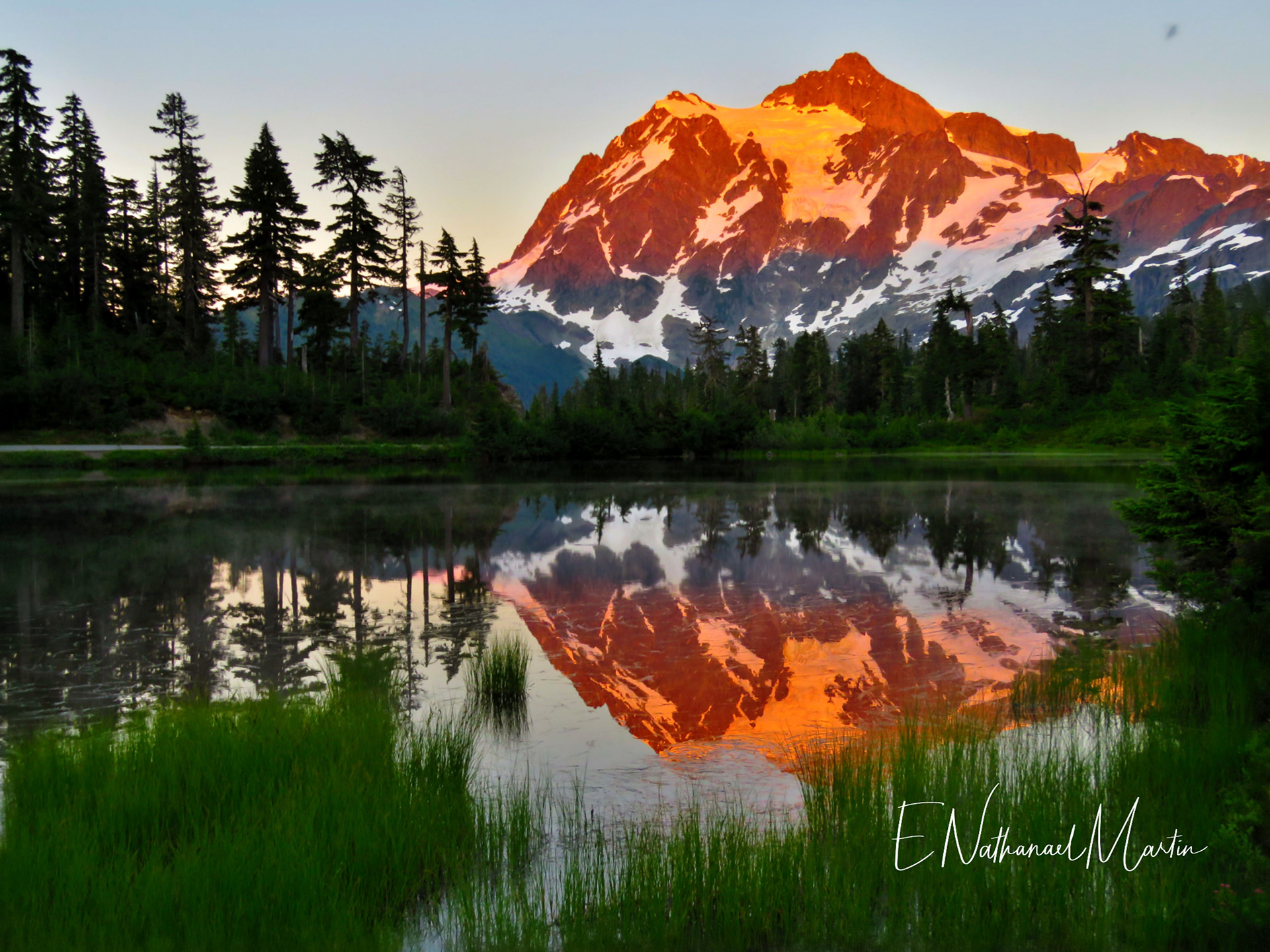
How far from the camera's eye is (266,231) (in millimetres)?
57500

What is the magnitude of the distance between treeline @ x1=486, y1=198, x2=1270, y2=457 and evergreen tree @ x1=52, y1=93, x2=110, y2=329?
29.1 m

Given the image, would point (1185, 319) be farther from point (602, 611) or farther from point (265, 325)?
point (602, 611)

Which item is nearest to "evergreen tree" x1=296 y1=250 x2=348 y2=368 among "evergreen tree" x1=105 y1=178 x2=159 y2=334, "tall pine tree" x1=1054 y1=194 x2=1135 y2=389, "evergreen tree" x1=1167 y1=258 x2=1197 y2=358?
"evergreen tree" x1=105 y1=178 x2=159 y2=334

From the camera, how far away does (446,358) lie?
63.5 metres

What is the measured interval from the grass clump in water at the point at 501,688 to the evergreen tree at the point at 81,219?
55.6 m

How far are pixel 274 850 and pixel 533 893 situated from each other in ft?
4.68

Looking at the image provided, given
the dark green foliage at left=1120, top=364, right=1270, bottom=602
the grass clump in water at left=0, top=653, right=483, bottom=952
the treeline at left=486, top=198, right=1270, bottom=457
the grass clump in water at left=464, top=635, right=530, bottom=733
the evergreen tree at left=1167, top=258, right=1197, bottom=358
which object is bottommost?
the grass clump in water at left=464, top=635, right=530, bottom=733

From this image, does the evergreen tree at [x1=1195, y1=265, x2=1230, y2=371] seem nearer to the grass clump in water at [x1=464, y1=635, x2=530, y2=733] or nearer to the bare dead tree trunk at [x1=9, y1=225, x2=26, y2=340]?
the grass clump in water at [x1=464, y1=635, x2=530, y2=733]

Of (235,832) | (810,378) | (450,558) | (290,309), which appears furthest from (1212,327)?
(235,832)

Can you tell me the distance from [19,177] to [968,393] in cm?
8253

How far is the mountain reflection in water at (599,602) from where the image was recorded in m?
9.14

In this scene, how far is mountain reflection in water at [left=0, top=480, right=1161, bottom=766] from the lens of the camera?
9141mm

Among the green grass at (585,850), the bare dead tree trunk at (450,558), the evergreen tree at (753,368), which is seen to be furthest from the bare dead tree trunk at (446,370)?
the green grass at (585,850)

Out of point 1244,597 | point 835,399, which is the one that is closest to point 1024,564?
point 1244,597
